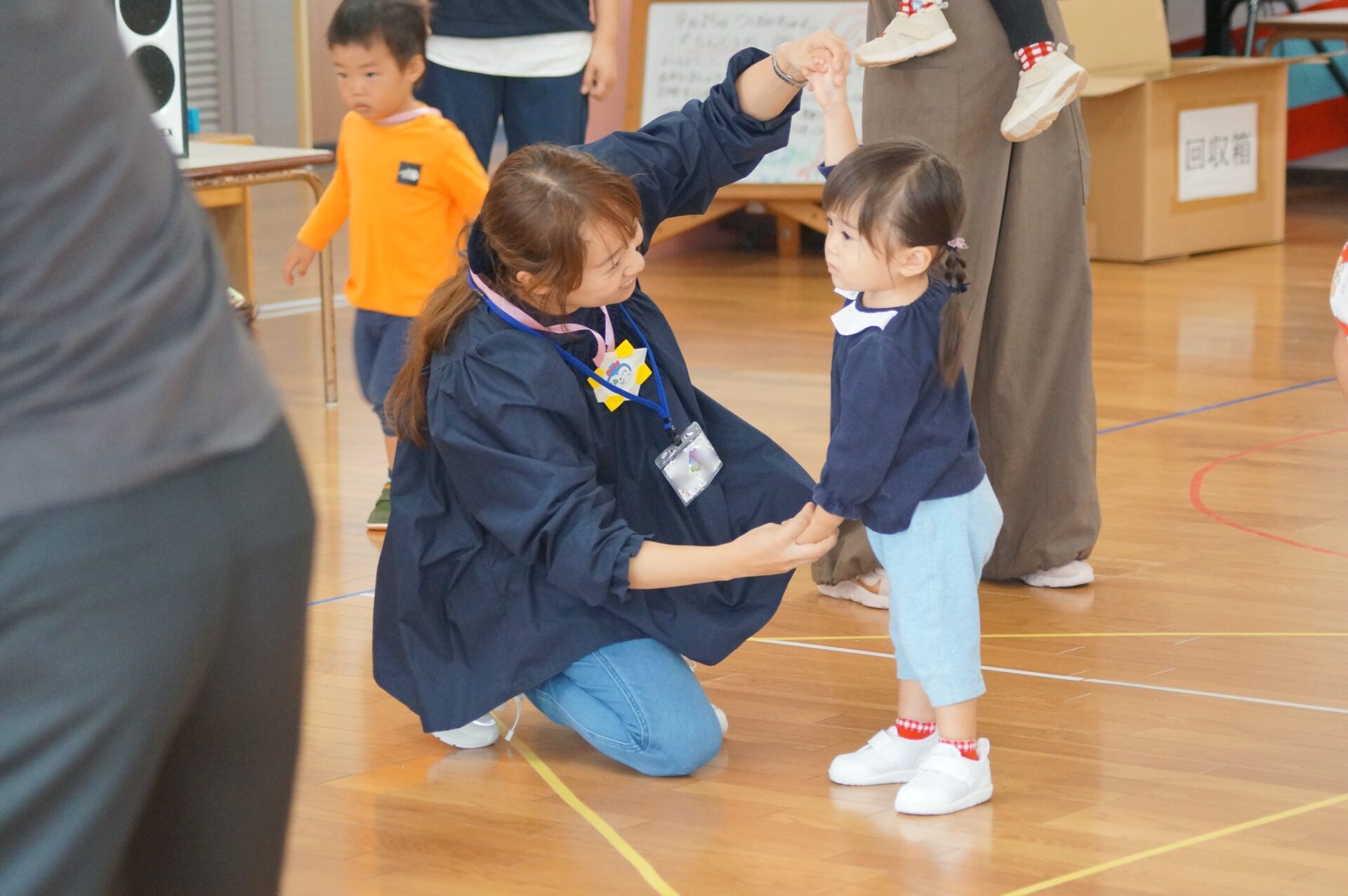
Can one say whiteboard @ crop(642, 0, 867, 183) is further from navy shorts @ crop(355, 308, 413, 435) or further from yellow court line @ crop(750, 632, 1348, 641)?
yellow court line @ crop(750, 632, 1348, 641)

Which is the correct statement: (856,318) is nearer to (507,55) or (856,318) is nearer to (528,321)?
(528,321)

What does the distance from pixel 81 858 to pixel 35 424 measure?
19cm

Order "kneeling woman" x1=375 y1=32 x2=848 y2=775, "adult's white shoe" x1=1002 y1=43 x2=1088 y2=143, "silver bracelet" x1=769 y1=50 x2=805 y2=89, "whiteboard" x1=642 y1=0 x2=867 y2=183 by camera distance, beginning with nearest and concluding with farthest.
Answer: "kneeling woman" x1=375 y1=32 x2=848 y2=775, "silver bracelet" x1=769 y1=50 x2=805 y2=89, "adult's white shoe" x1=1002 y1=43 x2=1088 y2=143, "whiteboard" x1=642 y1=0 x2=867 y2=183

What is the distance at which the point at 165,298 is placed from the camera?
29.6 inches

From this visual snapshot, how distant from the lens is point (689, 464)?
2084 millimetres

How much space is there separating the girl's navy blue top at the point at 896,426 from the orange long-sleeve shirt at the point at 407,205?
151 cm

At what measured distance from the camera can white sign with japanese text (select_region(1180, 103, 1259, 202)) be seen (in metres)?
5.84

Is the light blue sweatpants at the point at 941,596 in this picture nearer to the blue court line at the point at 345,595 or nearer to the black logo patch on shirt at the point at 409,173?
the blue court line at the point at 345,595

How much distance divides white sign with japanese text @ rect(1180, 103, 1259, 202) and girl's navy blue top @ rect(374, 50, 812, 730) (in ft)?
13.2

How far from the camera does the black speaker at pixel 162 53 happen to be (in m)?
4.12

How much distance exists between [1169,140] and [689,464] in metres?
4.16

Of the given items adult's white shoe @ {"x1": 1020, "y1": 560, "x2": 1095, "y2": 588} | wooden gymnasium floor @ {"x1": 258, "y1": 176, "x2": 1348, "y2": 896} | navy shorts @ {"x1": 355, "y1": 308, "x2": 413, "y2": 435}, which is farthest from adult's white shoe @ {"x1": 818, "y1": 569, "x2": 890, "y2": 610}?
navy shorts @ {"x1": 355, "y1": 308, "x2": 413, "y2": 435}

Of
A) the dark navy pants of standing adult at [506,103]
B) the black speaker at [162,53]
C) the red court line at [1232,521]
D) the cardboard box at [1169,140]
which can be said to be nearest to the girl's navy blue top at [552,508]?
the red court line at [1232,521]

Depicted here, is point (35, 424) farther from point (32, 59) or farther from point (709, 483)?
point (709, 483)
